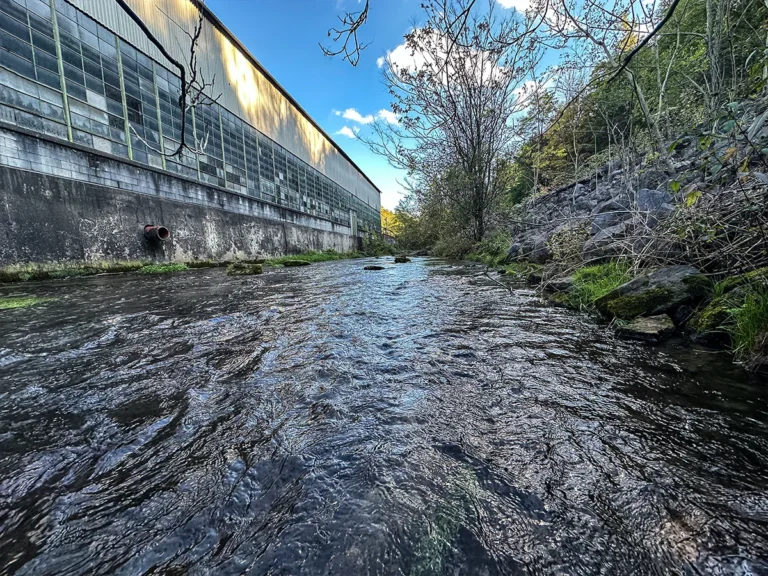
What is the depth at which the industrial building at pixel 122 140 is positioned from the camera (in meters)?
5.72

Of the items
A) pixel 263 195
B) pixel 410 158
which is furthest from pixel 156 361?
pixel 263 195

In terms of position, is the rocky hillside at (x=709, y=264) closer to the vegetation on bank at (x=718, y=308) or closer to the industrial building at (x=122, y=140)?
the vegetation on bank at (x=718, y=308)

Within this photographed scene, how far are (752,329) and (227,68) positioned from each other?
1584cm

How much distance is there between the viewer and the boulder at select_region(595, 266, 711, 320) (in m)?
2.42

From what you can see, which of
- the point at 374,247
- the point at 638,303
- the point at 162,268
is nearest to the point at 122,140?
the point at 162,268

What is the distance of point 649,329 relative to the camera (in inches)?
89.7

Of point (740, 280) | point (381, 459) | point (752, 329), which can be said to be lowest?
point (381, 459)

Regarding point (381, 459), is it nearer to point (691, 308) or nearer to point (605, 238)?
point (691, 308)

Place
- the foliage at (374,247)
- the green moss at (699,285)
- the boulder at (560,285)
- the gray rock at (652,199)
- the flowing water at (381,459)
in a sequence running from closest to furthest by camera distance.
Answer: the flowing water at (381,459) < the green moss at (699,285) < the gray rock at (652,199) < the boulder at (560,285) < the foliage at (374,247)

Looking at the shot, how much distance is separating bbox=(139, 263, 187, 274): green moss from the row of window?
2.78 metres

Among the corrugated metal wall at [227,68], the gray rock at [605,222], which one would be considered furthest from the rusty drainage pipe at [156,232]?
the gray rock at [605,222]

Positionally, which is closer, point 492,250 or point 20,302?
point 20,302

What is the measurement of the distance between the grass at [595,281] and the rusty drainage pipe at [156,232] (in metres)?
9.44

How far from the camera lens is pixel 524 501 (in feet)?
3.12
